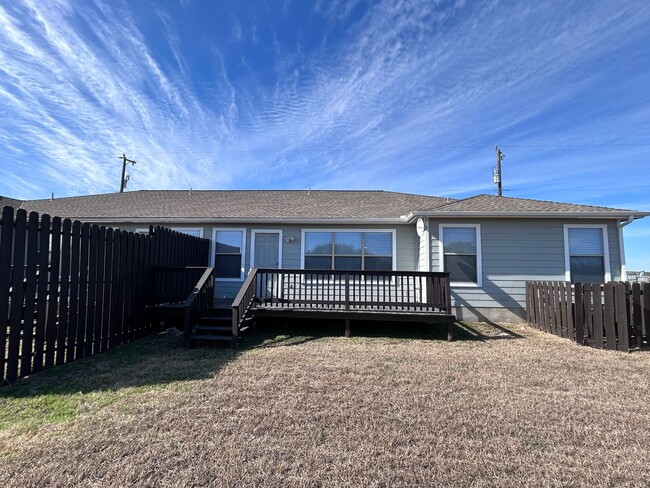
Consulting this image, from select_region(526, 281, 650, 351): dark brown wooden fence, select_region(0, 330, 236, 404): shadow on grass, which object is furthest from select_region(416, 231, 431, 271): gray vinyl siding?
select_region(0, 330, 236, 404): shadow on grass

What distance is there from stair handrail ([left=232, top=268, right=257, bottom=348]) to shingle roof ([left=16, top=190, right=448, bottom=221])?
2822 millimetres

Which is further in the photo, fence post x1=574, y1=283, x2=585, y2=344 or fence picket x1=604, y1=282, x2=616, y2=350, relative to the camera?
fence post x1=574, y1=283, x2=585, y2=344

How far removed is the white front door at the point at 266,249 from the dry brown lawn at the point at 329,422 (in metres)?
4.55

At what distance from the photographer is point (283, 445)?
99.0 inches

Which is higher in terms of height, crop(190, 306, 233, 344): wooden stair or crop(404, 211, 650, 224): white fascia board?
crop(404, 211, 650, 224): white fascia board

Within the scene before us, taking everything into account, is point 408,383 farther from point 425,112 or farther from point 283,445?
point 425,112

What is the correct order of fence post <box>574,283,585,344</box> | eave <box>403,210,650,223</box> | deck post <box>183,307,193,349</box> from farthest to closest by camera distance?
eave <box>403,210,650,223</box>
fence post <box>574,283,585,344</box>
deck post <box>183,307,193,349</box>

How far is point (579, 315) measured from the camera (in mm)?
6113

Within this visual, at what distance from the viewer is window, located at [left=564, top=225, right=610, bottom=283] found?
7938 mm

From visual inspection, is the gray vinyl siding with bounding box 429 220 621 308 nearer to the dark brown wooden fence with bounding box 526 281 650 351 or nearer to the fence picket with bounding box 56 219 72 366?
the dark brown wooden fence with bounding box 526 281 650 351

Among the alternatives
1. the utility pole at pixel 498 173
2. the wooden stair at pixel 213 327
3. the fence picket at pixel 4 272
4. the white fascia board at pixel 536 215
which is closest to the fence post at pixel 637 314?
the white fascia board at pixel 536 215

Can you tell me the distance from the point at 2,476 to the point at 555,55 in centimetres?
1365

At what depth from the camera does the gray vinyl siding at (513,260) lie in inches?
316

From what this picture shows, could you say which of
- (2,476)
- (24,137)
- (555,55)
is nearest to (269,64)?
(555,55)
